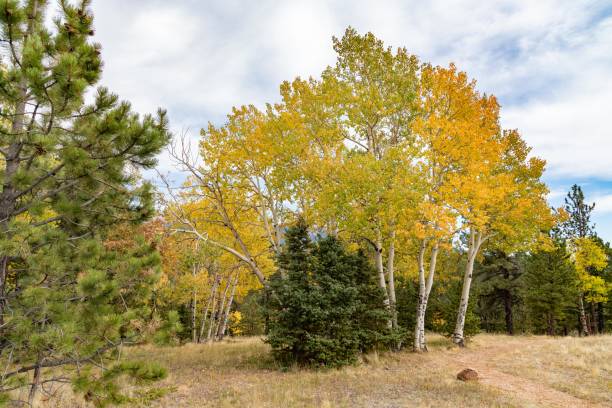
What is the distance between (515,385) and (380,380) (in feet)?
12.2

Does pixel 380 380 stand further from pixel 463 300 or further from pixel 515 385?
pixel 463 300

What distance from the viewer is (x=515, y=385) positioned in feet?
32.9

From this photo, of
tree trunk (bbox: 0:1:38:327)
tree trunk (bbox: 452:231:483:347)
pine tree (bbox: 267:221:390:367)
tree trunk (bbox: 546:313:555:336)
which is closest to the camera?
tree trunk (bbox: 0:1:38:327)

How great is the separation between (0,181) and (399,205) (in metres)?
10.6

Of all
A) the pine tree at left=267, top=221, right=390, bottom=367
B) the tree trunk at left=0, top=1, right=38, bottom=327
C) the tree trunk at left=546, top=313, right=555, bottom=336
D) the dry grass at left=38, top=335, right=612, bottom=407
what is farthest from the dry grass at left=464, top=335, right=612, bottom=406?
the tree trunk at left=546, top=313, right=555, bottom=336

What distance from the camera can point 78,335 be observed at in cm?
447

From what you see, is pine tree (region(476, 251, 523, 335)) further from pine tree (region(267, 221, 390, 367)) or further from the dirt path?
pine tree (region(267, 221, 390, 367))

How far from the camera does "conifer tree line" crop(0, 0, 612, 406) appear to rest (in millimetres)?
4629

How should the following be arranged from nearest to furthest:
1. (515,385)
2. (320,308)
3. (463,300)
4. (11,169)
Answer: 1. (11,169)
2. (515,385)
3. (320,308)
4. (463,300)

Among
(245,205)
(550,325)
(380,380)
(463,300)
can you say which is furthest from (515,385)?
(550,325)

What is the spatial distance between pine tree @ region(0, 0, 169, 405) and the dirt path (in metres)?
8.92

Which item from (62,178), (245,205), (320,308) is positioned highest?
(245,205)

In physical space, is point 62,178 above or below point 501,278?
above

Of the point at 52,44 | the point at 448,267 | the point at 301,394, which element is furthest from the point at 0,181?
the point at 448,267
